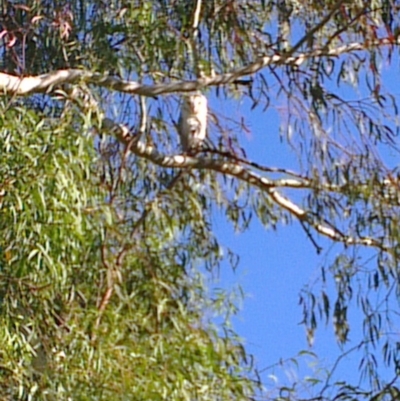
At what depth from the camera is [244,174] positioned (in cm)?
430

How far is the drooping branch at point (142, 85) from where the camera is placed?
3418mm

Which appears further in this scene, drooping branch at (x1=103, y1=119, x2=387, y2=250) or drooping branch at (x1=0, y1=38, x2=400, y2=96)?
drooping branch at (x1=103, y1=119, x2=387, y2=250)

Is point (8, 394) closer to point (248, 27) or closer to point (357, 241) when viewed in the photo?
point (357, 241)

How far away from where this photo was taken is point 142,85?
12.5 feet

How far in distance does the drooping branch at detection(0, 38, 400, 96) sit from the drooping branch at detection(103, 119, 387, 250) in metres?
0.16

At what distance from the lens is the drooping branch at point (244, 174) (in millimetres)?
3955

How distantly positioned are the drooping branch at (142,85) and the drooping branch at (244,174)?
0.52ft

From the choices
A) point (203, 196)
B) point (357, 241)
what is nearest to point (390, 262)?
point (357, 241)

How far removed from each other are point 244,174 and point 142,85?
667 mm

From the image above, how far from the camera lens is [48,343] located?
3.12m

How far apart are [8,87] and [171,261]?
31.2 inches

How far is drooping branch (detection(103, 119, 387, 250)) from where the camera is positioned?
3.96 m

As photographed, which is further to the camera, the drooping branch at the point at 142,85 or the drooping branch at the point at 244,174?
the drooping branch at the point at 244,174

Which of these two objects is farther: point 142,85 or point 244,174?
point 244,174
